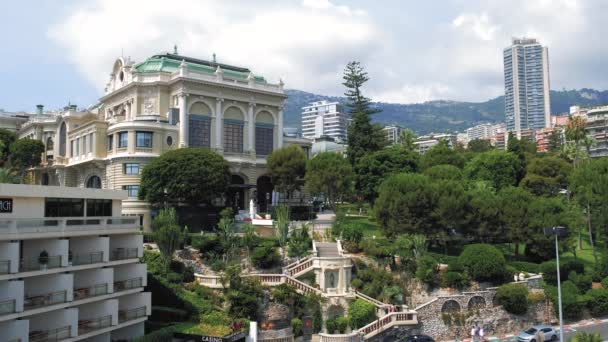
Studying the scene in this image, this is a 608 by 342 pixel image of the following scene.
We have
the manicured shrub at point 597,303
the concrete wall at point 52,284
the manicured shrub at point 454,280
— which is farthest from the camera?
the manicured shrub at point 597,303

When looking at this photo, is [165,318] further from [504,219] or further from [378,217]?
[504,219]

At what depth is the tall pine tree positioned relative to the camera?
8240cm

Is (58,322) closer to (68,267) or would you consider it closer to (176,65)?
(68,267)

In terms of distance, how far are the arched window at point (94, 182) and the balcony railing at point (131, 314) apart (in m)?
41.9

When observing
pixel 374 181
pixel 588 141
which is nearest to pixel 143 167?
pixel 374 181

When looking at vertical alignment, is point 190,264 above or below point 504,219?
below

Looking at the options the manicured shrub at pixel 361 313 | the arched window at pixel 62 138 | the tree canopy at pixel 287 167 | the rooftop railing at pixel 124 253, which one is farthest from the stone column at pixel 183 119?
the rooftop railing at pixel 124 253

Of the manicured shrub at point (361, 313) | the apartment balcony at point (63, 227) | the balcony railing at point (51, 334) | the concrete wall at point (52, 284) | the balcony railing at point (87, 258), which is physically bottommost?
the manicured shrub at point (361, 313)

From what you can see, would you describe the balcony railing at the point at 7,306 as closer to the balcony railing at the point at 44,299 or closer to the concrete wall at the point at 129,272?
the balcony railing at the point at 44,299

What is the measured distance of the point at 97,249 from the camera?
35031mm

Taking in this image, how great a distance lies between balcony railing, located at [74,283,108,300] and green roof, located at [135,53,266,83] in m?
47.5

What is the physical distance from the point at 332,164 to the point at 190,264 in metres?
23.0

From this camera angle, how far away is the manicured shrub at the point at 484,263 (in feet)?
169

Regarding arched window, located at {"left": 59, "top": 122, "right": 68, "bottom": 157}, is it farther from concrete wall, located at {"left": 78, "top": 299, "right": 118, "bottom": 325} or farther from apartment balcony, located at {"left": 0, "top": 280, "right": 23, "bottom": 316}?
apartment balcony, located at {"left": 0, "top": 280, "right": 23, "bottom": 316}
